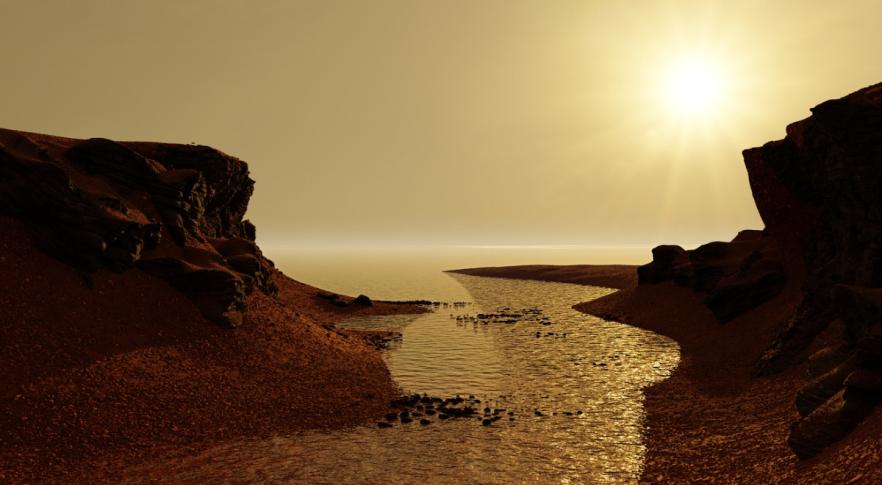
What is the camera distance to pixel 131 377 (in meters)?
26.5

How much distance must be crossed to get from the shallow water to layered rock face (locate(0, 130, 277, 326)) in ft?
50.9

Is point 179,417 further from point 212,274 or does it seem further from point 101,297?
point 212,274

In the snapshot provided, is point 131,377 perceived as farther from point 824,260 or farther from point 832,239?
point 832,239

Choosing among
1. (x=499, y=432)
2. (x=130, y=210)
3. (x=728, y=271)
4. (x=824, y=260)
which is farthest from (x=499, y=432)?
(x=728, y=271)

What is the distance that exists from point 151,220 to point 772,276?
5399 cm

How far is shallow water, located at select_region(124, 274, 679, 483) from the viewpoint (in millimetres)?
20859

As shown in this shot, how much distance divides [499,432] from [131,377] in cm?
2027

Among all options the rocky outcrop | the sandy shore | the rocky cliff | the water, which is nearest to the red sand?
the water

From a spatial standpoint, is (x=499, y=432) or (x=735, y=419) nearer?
(x=735, y=419)

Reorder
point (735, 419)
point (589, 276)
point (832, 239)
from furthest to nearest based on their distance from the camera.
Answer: point (589, 276)
point (832, 239)
point (735, 419)

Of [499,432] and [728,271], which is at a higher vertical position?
[728,271]

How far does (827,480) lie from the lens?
14.7 meters

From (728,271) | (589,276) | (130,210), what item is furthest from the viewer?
(589,276)

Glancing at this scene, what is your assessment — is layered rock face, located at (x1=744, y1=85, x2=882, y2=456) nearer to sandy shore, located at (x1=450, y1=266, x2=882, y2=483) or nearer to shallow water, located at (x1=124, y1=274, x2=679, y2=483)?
sandy shore, located at (x1=450, y1=266, x2=882, y2=483)
